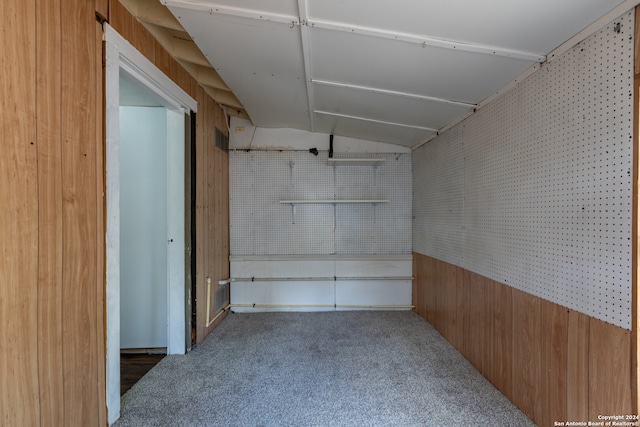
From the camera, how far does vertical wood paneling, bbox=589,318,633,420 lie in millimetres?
1081

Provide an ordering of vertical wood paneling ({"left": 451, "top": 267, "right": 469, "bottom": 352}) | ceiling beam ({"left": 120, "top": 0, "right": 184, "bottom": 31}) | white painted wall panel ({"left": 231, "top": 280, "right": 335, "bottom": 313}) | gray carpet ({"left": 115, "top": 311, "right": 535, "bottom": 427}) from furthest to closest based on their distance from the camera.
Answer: white painted wall panel ({"left": 231, "top": 280, "right": 335, "bottom": 313}) < vertical wood paneling ({"left": 451, "top": 267, "right": 469, "bottom": 352}) < ceiling beam ({"left": 120, "top": 0, "right": 184, "bottom": 31}) < gray carpet ({"left": 115, "top": 311, "right": 535, "bottom": 427})

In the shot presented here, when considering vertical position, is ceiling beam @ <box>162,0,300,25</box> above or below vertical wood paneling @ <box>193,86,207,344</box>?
above

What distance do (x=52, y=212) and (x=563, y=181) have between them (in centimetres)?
243

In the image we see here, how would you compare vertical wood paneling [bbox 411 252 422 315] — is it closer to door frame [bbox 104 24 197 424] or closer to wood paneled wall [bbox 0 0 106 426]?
door frame [bbox 104 24 197 424]

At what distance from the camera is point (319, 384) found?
1898 millimetres

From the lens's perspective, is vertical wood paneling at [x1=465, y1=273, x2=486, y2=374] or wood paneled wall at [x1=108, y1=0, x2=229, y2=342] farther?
wood paneled wall at [x1=108, y1=0, x2=229, y2=342]

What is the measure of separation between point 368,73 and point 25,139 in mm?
1853

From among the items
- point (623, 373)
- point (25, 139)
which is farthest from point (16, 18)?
point (623, 373)

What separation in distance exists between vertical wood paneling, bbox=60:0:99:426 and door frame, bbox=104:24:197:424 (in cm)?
9

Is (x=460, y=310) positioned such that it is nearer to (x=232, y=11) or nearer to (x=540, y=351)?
(x=540, y=351)

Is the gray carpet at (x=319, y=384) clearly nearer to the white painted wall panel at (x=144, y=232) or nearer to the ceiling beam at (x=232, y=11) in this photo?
the white painted wall panel at (x=144, y=232)

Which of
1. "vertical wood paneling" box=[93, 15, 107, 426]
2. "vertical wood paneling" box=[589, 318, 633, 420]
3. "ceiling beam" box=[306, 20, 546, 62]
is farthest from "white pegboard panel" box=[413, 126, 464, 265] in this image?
"vertical wood paneling" box=[93, 15, 107, 426]

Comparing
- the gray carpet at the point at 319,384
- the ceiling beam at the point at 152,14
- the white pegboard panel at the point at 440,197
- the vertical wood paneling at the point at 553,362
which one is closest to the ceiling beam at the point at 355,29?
the ceiling beam at the point at 152,14

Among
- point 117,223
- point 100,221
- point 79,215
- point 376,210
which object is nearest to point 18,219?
point 79,215
